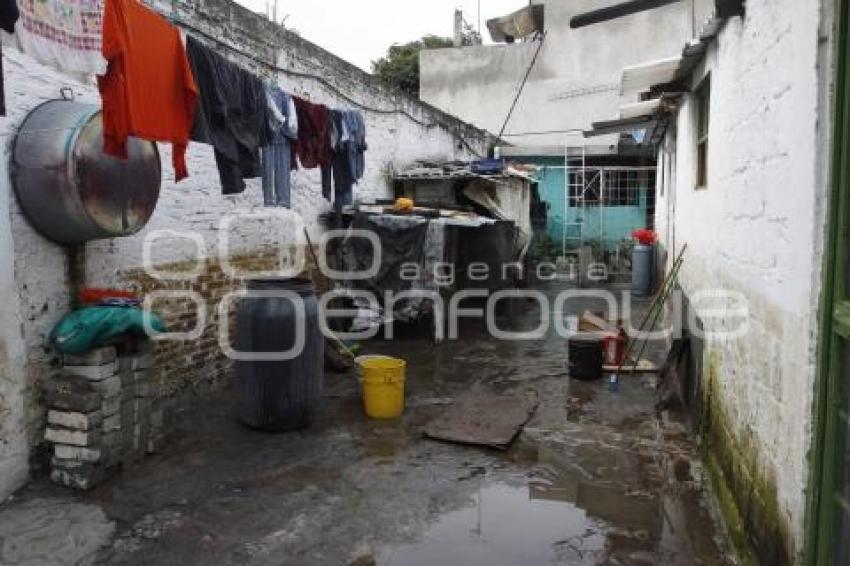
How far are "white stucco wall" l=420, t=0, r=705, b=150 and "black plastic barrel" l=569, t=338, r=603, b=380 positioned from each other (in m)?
13.4

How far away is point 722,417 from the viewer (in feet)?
14.6

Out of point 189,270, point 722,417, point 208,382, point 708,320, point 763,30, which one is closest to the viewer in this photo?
point 763,30

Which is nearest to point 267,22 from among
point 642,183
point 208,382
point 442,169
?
point 208,382

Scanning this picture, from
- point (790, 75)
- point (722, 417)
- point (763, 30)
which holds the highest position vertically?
point (763, 30)

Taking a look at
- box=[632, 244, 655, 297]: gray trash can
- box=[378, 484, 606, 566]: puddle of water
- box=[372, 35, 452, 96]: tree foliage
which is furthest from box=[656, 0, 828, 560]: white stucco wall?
box=[372, 35, 452, 96]: tree foliage

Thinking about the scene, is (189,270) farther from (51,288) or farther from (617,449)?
(617,449)

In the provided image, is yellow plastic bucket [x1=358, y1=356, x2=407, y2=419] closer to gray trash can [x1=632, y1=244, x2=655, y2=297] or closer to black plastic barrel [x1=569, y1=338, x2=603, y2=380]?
black plastic barrel [x1=569, y1=338, x2=603, y2=380]

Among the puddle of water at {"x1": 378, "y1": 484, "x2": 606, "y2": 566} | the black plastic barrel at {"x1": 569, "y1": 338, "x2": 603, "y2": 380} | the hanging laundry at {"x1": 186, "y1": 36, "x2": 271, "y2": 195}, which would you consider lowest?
the puddle of water at {"x1": 378, "y1": 484, "x2": 606, "y2": 566}

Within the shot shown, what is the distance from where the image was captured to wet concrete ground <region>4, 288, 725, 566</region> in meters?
3.82

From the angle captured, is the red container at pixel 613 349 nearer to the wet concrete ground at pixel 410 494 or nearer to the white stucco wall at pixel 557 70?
the wet concrete ground at pixel 410 494

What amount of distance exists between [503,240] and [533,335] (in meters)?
2.10

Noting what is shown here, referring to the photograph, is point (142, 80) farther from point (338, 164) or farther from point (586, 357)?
point (586, 357)

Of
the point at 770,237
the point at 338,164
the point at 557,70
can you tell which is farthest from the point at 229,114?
the point at 557,70

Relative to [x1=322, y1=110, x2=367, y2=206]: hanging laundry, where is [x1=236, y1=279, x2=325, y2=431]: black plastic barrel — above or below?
below
